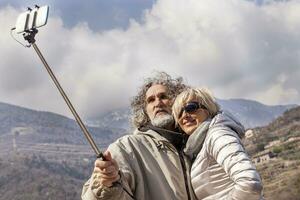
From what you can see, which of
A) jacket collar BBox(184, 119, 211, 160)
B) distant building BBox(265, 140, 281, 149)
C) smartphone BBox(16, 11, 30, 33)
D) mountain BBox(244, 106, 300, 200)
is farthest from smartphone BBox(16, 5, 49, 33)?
distant building BBox(265, 140, 281, 149)

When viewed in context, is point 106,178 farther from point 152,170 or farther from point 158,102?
point 158,102

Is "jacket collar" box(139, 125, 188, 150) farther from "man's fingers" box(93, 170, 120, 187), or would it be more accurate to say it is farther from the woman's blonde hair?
"man's fingers" box(93, 170, 120, 187)

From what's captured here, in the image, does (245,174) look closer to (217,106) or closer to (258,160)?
(217,106)

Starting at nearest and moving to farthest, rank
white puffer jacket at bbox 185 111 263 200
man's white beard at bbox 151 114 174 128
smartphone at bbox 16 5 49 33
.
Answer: white puffer jacket at bbox 185 111 263 200 < smartphone at bbox 16 5 49 33 < man's white beard at bbox 151 114 174 128

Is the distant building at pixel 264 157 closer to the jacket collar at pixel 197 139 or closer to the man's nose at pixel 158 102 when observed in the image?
the man's nose at pixel 158 102

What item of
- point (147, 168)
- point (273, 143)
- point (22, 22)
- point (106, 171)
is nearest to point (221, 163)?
point (106, 171)

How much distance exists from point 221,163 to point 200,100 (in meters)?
0.81

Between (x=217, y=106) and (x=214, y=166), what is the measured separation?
0.66 m

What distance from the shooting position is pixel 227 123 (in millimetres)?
4230

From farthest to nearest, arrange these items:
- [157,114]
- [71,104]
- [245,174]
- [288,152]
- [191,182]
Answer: [288,152] < [157,114] < [191,182] < [71,104] < [245,174]

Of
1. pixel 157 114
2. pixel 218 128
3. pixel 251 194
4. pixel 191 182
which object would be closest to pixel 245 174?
pixel 251 194

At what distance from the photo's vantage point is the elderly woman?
372 centimetres

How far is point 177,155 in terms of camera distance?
188 inches

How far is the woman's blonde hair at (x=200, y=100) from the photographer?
15.0ft
